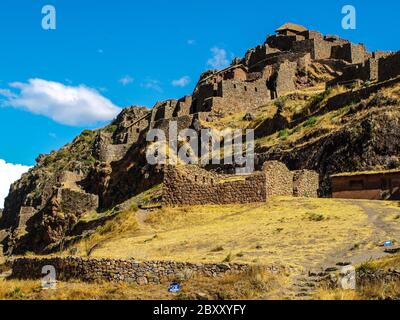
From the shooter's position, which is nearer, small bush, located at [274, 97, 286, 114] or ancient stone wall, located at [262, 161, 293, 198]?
ancient stone wall, located at [262, 161, 293, 198]

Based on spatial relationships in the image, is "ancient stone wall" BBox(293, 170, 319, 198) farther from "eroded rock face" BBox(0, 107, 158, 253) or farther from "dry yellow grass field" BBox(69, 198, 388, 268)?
"eroded rock face" BBox(0, 107, 158, 253)

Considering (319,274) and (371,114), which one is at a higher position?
(371,114)

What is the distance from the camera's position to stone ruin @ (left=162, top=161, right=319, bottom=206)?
981 inches

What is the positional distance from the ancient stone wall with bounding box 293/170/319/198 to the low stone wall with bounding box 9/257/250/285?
46.5ft

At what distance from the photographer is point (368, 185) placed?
1054 inches

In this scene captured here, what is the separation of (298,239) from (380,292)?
6.71 metres

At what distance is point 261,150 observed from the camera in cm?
3834

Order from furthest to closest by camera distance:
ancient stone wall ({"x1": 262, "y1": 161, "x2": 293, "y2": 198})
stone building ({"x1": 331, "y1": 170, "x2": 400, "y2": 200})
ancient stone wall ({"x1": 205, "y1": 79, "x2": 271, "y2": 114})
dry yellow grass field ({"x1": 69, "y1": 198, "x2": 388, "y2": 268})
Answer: ancient stone wall ({"x1": 205, "y1": 79, "x2": 271, "y2": 114})
stone building ({"x1": 331, "y1": 170, "x2": 400, "y2": 200})
ancient stone wall ({"x1": 262, "y1": 161, "x2": 293, "y2": 198})
dry yellow grass field ({"x1": 69, "y1": 198, "x2": 388, "y2": 268})

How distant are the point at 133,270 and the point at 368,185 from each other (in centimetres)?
1518

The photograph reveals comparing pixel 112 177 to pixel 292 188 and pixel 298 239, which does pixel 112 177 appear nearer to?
pixel 292 188

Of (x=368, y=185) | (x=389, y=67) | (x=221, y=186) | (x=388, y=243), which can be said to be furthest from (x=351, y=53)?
(x=388, y=243)

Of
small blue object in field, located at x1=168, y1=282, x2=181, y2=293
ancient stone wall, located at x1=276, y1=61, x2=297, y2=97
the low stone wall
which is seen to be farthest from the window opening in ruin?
ancient stone wall, located at x1=276, y1=61, x2=297, y2=97

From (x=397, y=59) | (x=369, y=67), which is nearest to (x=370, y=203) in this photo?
(x=397, y=59)
